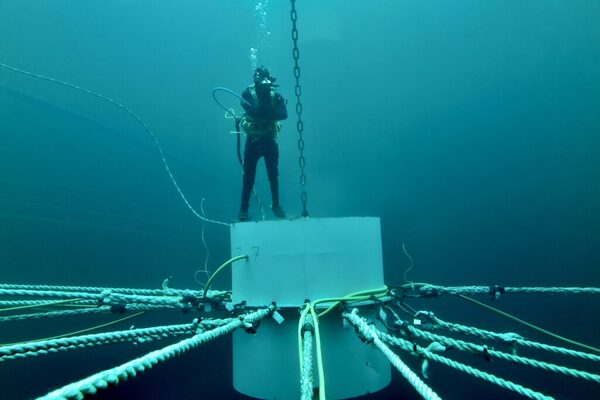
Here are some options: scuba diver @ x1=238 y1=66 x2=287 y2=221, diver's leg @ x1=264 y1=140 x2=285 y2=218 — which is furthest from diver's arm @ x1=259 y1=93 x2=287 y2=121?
diver's leg @ x1=264 y1=140 x2=285 y2=218

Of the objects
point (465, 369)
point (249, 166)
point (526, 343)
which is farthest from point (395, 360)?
point (249, 166)

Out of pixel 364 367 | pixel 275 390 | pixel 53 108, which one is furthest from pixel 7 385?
pixel 53 108

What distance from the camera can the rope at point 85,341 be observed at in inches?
45.6

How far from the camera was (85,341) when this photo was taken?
137 centimetres

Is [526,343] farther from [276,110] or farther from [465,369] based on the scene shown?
[276,110]

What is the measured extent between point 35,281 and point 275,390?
10.4m

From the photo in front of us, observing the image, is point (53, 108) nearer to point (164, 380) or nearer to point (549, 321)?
point (164, 380)

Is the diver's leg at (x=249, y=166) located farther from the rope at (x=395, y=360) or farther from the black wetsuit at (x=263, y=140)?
the rope at (x=395, y=360)

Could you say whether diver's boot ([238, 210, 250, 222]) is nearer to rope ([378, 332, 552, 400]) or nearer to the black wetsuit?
the black wetsuit

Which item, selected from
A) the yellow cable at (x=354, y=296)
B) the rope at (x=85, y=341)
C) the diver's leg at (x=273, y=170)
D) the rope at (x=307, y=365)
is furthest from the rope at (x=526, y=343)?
the diver's leg at (x=273, y=170)

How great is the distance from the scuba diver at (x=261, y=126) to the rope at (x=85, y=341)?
1.30m

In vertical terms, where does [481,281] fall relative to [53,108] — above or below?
below

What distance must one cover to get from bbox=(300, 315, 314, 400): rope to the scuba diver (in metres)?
1.56

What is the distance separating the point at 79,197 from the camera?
1045 centimetres
